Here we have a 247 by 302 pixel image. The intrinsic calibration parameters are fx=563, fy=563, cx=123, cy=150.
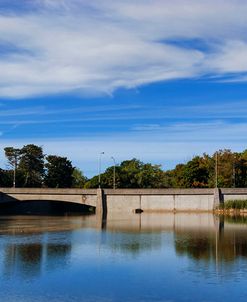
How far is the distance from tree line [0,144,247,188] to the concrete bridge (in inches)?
679

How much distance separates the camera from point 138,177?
162 meters

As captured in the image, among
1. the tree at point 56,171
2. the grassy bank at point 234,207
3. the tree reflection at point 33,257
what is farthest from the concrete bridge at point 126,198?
the tree reflection at point 33,257

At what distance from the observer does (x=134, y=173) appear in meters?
164

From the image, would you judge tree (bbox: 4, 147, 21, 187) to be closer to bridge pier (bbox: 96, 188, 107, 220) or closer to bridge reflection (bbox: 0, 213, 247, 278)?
bridge pier (bbox: 96, 188, 107, 220)

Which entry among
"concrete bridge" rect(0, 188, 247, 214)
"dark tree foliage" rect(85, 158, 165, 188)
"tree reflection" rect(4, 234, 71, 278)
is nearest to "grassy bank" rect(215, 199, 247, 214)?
"concrete bridge" rect(0, 188, 247, 214)

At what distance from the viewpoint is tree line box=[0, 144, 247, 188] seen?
142500 millimetres

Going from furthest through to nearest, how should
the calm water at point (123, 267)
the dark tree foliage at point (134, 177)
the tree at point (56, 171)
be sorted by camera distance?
the tree at point (56, 171) → the dark tree foliage at point (134, 177) → the calm water at point (123, 267)

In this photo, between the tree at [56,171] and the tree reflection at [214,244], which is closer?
the tree reflection at [214,244]

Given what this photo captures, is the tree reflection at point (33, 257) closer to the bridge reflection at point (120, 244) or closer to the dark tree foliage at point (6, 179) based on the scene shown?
the bridge reflection at point (120, 244)

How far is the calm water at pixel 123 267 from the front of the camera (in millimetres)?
32062

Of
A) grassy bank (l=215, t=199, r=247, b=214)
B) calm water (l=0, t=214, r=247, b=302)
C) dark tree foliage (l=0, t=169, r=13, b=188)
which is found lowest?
calm water (l=0, t=214, r=247, b=302)

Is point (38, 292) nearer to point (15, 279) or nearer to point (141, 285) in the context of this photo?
point (15, 279)

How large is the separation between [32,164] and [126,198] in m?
49.5

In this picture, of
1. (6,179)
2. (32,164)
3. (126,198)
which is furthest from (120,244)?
(32,164)
